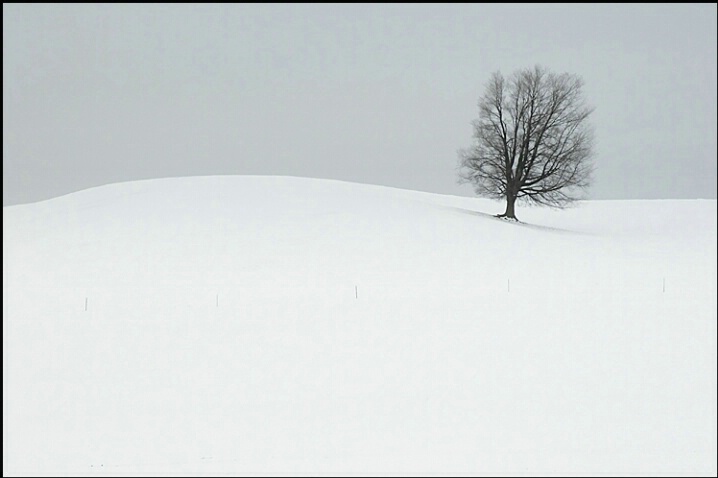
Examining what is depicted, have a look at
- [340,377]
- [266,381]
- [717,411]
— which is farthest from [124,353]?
[717,411]

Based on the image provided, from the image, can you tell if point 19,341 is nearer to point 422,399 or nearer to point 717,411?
point 422,399

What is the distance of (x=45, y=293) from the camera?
9.45 m

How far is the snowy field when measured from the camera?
4711mm

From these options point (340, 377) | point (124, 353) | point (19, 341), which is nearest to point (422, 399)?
point (340, 377)

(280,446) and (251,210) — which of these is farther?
(251,210)

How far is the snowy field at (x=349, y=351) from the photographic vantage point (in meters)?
4.71

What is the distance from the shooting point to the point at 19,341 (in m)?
6.96

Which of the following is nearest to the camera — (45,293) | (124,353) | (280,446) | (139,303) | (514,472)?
(514,472)

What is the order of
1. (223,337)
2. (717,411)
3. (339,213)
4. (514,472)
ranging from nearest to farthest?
(514,472)
(717,411)
(223,337)
(339,213)

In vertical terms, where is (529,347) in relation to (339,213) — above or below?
below

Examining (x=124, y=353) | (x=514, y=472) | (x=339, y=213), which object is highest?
(x=339, y=213)

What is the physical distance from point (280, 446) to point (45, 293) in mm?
5983

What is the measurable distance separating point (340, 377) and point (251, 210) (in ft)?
33.3

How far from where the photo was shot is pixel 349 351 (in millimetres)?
6617
